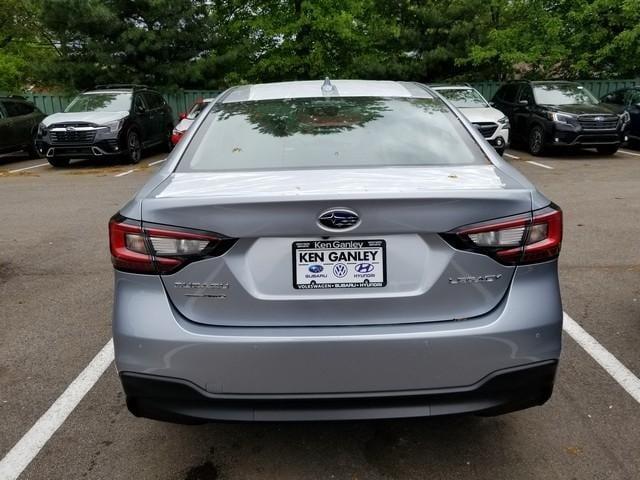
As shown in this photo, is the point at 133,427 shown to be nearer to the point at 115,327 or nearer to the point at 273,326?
the point at 115,327

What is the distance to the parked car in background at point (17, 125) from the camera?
15500mm

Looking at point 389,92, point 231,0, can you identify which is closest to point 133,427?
point 389,92

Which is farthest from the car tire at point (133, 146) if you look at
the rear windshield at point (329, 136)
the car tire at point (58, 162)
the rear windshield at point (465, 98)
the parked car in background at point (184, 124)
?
the rear windshield at point (329, 136)

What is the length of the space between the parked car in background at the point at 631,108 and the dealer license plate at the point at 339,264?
46.9ft

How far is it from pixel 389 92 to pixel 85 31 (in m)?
20.6

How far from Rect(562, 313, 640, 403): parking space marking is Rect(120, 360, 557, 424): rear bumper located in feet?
4.46

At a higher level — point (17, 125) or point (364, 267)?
point (364, 267)

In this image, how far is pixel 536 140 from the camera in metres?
14.9

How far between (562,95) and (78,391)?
46.6ft

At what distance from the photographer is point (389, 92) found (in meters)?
3.58

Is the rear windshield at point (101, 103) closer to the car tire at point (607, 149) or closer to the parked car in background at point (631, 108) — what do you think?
the car tire at point (607, 149)

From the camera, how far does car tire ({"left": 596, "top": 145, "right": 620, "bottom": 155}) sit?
14.8 m

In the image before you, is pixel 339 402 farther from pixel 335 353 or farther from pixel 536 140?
pixel 536 140

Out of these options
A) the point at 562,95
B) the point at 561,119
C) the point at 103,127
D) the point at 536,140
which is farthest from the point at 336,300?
the point at 562,95
